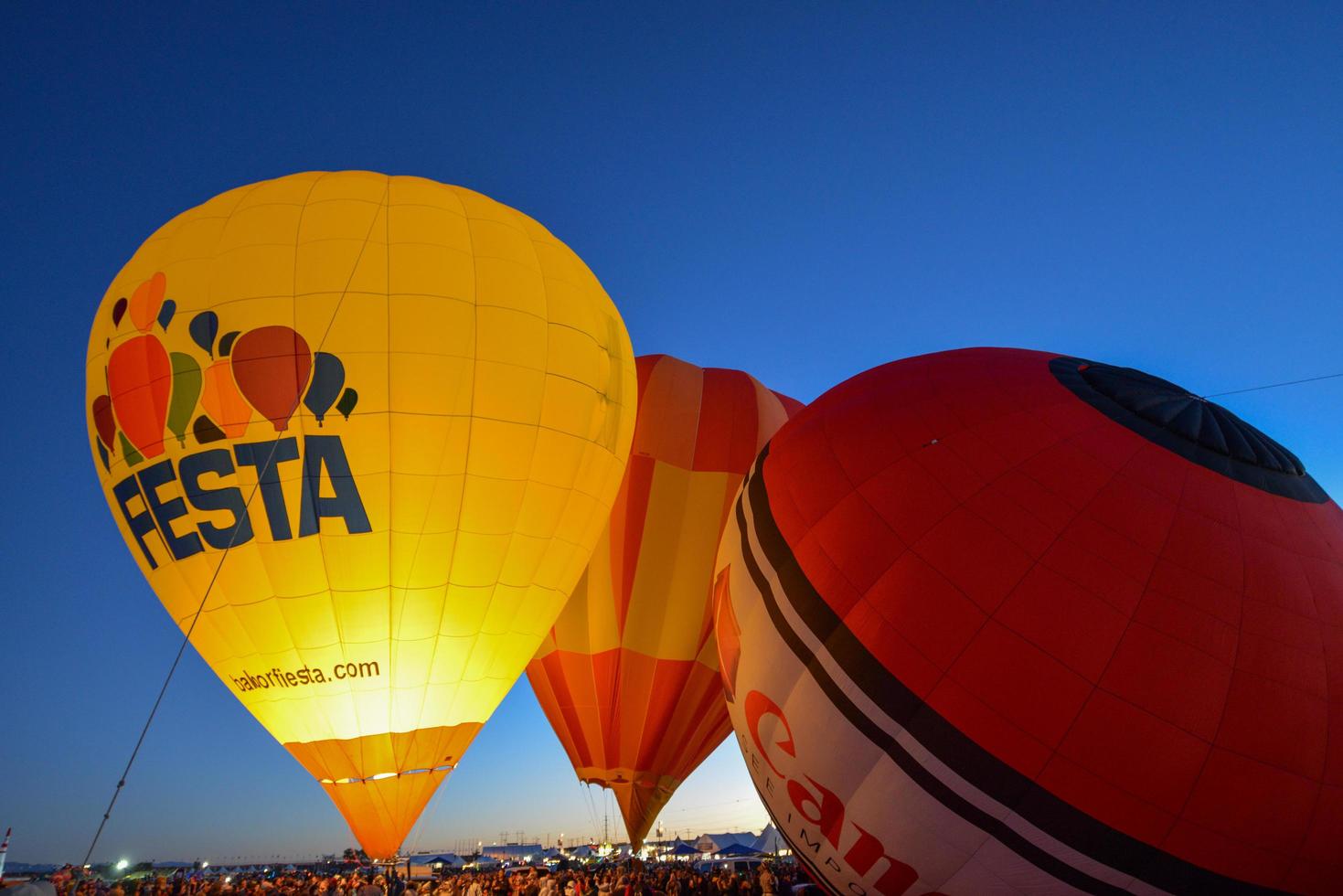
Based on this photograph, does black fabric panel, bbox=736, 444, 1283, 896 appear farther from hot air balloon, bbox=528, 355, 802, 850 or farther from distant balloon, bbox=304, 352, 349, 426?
hot air balloon, bbox=528, 355, 802, 850

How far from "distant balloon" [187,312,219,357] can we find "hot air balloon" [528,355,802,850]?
4382 mm

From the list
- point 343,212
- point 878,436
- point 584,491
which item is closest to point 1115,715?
point 878,436

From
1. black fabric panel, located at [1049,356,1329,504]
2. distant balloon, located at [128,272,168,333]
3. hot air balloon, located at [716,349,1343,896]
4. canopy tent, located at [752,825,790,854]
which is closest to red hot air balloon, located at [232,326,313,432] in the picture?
distant balloon, located at [128,272,168,333]

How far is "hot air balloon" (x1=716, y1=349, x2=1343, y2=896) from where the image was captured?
3.46 meters

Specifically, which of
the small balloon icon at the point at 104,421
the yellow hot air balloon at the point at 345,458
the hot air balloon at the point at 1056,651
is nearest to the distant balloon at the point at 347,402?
the yellow hot air balloon at the point at 345,458

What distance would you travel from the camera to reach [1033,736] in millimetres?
3611

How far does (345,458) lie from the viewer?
219 inches

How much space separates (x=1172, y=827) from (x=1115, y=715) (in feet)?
1.81

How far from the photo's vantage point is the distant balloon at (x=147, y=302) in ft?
19.3

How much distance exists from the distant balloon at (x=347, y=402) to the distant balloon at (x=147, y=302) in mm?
1743

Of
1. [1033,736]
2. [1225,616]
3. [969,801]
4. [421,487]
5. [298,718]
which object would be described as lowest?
[969,801]

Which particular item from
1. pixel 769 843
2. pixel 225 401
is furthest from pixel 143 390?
pixel 769 843

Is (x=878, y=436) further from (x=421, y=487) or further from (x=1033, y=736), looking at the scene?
(x=421, y=487)

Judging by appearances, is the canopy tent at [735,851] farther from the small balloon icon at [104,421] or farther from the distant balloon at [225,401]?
the distant balloon at [225,401]
